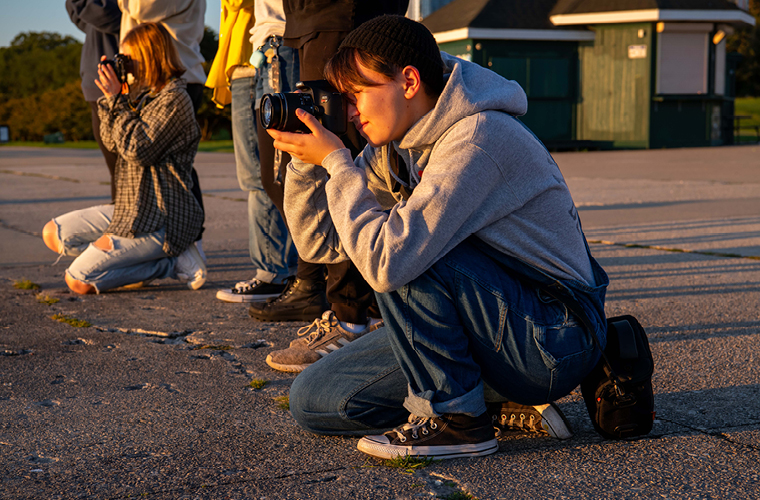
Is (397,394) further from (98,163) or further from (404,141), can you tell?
(98,163)

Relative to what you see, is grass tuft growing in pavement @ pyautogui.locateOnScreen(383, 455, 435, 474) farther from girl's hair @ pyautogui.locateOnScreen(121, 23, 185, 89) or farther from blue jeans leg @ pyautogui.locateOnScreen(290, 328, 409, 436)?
girl's hair @ pyautogui.locateOnScreen(121, 23, 185, 89)

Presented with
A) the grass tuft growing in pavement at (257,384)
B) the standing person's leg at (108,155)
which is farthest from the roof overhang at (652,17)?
the grass tuft growing in pavement at (257,384)

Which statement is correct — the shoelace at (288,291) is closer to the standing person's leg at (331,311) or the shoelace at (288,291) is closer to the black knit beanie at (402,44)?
the standing person's leg at (331,311)

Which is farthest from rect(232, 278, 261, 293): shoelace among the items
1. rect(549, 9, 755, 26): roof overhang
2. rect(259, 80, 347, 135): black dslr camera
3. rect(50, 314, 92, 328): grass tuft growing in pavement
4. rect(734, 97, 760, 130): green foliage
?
rect(734, 97, 760, 130): green foliage

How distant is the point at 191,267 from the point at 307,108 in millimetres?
2475

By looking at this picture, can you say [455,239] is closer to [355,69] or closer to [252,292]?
[355,69]

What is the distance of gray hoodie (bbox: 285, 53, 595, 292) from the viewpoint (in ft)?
6.35

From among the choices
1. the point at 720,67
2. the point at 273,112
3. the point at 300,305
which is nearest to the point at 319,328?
the point at 300,305

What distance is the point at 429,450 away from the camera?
81.5 inches

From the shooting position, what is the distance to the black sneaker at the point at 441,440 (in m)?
2.07

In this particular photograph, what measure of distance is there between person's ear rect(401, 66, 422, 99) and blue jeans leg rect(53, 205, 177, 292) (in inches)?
104

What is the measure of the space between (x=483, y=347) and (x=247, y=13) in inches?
108

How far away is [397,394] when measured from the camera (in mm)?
2244

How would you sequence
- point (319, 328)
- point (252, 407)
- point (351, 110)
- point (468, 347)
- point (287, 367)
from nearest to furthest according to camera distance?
point (468, 347) < point (351, 110) < point (252, 407) < point (287, 367) < point (319, 328)
